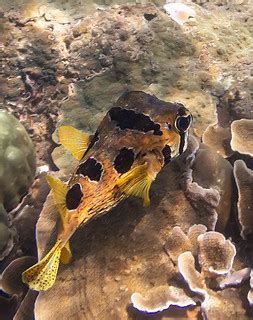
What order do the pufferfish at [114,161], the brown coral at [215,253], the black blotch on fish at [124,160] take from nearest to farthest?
the pufferfish at [114,161] < the black blotch on fish at [124,160] < the brown coral at [215,253]

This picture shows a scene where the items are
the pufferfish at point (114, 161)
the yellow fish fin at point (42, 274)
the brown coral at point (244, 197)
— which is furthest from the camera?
the brown coral at point (244, 197)

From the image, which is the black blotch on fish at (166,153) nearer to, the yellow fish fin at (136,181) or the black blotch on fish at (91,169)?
the yellow fish fin at (136,181)

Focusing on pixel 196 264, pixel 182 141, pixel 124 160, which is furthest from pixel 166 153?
pixel 196 264

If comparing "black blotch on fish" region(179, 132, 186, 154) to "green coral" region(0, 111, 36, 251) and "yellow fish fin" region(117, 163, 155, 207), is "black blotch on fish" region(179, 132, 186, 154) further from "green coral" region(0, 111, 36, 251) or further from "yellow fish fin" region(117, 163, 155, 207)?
"green coral" region(0, 111, 36, 251)

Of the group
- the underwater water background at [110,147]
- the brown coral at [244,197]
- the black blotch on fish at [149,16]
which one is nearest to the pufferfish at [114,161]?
the underwater water background at [110,147]

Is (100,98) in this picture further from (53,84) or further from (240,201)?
(240,201)

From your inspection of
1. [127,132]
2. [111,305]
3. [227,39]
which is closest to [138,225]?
[111,305]

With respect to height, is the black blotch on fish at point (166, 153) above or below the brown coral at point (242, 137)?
above

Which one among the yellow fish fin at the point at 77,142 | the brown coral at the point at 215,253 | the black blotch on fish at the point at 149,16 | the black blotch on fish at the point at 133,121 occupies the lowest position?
the brown coral at the point at 215,253
